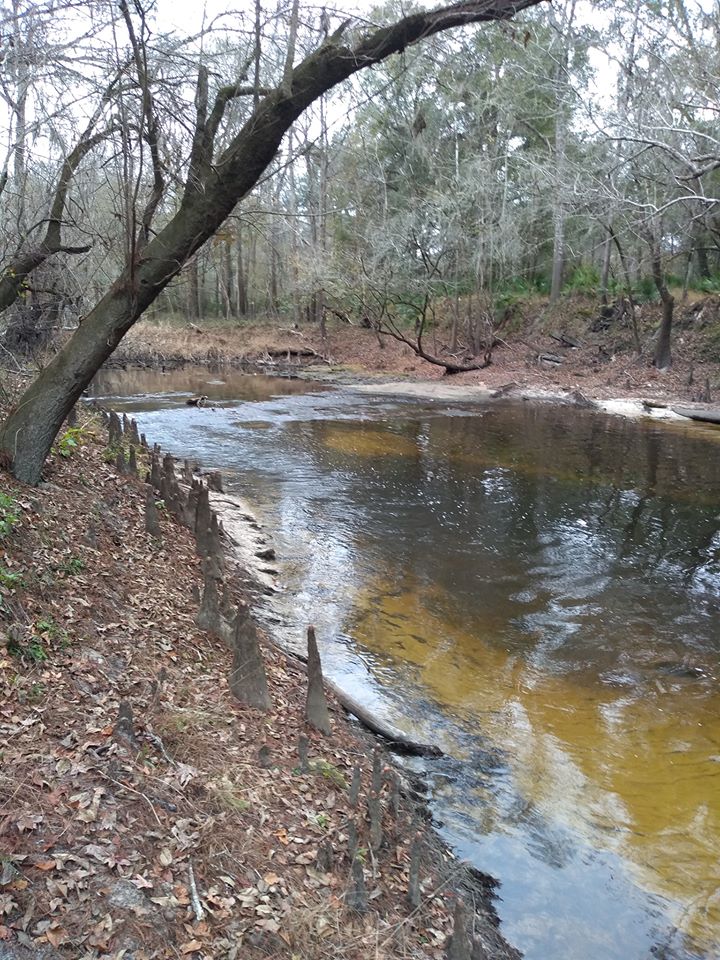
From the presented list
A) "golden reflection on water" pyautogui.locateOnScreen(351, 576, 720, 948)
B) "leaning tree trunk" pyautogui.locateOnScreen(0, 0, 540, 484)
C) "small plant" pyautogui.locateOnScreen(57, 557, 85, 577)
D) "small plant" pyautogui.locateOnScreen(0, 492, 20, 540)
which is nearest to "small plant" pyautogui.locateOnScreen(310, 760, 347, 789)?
"golden reflection on water" pyautogui.locateOnScreen(351, 576, 720, 948)

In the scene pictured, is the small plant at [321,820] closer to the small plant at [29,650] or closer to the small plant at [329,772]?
the small plant at [329,772]

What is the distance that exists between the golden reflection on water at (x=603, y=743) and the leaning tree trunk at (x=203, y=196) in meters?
3.85

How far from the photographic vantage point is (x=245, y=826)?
12.2 feet

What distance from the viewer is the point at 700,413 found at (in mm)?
→ 21078

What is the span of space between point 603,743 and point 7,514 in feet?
17.0

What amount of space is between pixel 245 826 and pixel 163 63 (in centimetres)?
669

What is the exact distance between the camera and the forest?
638 centimetres

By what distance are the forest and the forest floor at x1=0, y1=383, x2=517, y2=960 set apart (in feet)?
8.04

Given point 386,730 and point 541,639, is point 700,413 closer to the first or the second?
A: point 541,639

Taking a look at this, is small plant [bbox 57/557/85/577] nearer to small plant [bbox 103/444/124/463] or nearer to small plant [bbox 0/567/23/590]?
small plant [bbox 0/567/23/590]

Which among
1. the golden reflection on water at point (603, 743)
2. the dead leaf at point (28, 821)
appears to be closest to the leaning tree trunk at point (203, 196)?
the golden reflection on water at point (603, 743)

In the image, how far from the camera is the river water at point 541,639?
451cm

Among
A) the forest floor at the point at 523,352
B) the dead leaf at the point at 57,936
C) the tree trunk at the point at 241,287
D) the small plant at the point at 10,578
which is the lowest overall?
the dead leaf at the point at 57,936

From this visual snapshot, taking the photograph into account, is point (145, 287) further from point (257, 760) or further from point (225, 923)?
point (225, 923)
